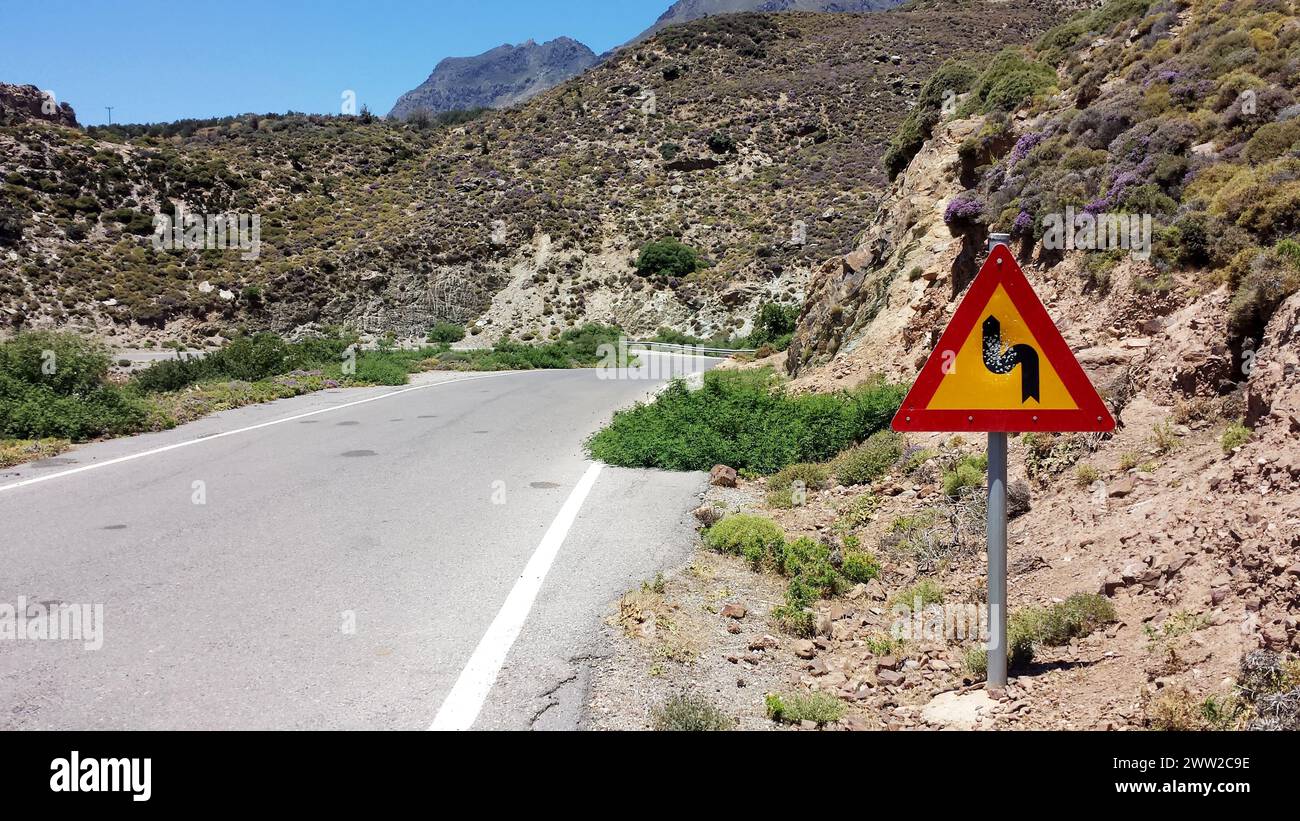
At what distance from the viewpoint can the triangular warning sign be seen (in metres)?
3.99

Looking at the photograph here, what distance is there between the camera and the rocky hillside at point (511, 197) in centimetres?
5044

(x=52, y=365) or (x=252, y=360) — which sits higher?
(x=252, y=360)

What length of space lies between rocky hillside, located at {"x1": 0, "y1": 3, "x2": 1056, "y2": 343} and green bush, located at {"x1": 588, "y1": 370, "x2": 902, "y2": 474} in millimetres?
35397

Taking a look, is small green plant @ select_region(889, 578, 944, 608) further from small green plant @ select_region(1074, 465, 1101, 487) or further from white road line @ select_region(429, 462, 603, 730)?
white road line @ select_region(429, 462, 603, 730)

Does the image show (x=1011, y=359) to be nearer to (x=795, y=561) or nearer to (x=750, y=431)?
(x=795, y=561)

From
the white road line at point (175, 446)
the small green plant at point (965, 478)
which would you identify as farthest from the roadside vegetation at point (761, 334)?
the small green plant at point (965, 478)

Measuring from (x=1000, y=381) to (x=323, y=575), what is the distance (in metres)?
4.52

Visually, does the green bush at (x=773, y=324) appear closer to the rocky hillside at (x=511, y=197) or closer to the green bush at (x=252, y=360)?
the rocky hillside at (x=511, y=197)

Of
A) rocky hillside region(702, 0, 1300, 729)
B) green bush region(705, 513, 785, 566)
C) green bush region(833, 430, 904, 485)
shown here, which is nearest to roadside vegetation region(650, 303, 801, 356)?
rocky hillside region(702, 0, 1300, 729)

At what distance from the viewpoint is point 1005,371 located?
160 inches

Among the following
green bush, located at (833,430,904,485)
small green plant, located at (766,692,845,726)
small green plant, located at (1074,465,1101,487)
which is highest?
small green plant, located at (1074,465,1101,487)

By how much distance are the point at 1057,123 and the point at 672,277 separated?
39793 millimetres

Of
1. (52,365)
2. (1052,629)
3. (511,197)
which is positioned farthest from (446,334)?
(1052,629)

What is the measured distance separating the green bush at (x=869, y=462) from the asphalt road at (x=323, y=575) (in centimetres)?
153
